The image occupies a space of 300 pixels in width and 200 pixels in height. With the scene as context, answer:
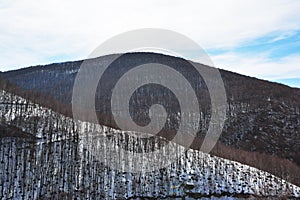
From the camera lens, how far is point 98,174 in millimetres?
14578

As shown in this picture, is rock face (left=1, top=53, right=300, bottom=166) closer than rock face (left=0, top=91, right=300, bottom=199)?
No

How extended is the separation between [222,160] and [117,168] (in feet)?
Answer: 21.1

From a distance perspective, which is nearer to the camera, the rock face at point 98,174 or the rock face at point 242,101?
the rock face at point 98,174

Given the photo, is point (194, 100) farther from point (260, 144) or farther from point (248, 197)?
point (248, 197)

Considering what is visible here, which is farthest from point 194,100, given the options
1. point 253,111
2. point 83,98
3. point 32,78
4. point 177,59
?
point 32,78

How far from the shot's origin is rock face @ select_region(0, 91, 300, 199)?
13055 millimetres

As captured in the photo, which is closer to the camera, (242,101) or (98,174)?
(98,174)

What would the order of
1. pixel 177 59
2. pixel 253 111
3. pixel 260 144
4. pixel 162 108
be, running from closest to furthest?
1. pixel 260 144
2. pixel 253 111
3. pixel 162 108
4. pixel 177 59

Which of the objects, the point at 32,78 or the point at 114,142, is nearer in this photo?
the point at 114,142

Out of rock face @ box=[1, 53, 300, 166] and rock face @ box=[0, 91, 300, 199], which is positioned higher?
rock face @ box=[1, 53, 300, 166]

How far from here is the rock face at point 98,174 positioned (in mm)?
13055

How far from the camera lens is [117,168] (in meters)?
15.4

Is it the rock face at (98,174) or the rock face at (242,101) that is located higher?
the rock face at (242,101)

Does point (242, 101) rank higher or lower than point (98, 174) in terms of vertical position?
higher
